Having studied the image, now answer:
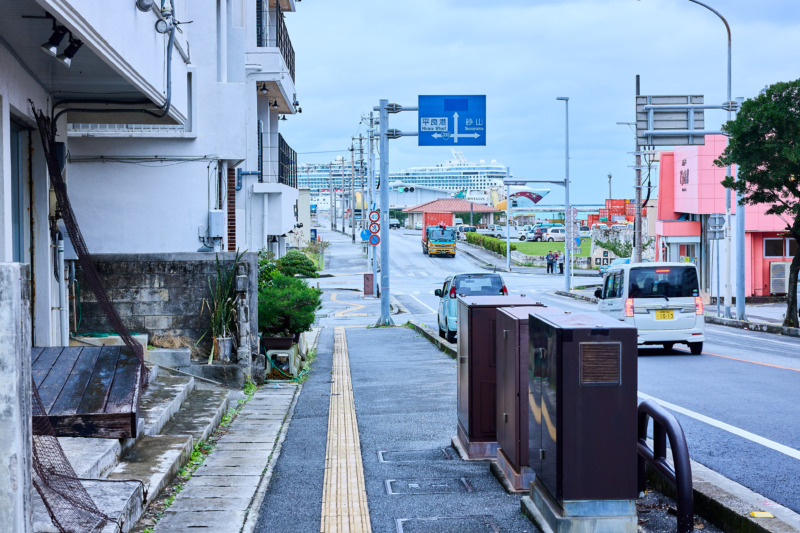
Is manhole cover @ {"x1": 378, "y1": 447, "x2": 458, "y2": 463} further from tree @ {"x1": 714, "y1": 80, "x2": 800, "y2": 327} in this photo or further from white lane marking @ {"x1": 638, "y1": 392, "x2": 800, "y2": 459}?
tree @ {"x1": 714, "y1": 80, "x2": 800, "y2": 327}

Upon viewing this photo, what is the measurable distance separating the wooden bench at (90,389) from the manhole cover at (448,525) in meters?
2.57

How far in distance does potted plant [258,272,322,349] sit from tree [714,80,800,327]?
50.0ft

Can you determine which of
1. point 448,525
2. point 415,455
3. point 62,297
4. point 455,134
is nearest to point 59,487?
point 448,525

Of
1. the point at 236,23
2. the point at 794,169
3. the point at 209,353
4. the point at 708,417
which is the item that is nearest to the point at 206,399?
the point at 209,353

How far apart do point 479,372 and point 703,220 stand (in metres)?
38.5

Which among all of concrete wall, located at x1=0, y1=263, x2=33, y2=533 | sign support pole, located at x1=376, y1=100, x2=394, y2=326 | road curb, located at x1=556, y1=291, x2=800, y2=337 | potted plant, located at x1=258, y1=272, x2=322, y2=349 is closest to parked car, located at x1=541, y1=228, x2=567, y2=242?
road curb, located at x1=556, y1=291, x2=800, y2=337

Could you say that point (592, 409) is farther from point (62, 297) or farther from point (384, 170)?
point (384, 170)

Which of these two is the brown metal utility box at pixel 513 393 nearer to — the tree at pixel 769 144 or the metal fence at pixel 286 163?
the tree at pixel 769 144

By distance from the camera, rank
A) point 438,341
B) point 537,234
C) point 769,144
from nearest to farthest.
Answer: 1. point 438,341
2. point 769,144
3. point 537,234

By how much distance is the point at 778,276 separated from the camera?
40.5 metres

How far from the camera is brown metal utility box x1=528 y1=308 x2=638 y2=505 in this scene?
5328mm

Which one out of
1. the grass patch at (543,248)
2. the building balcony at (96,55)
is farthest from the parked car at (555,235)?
the building balcony at (96,55)

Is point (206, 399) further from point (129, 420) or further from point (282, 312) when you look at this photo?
point (282, 312)

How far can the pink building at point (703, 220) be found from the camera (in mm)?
40031
